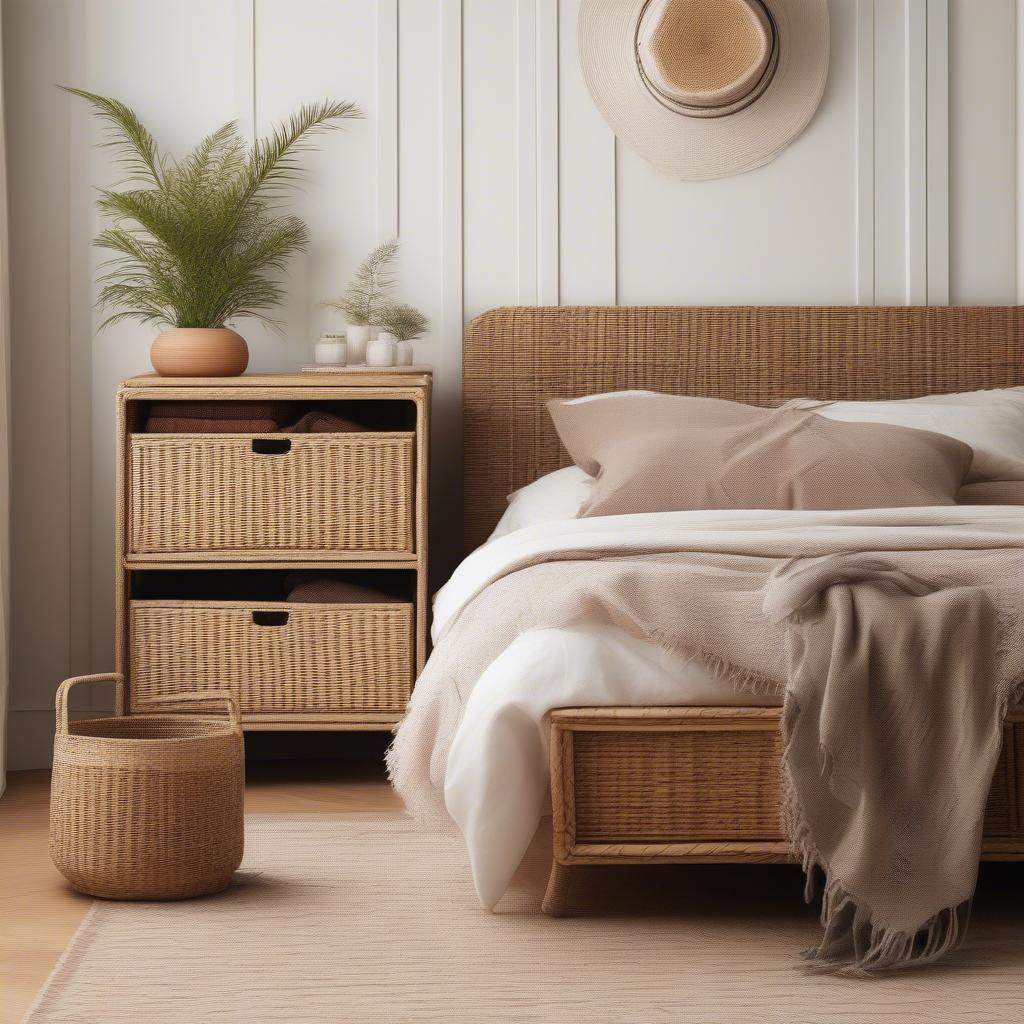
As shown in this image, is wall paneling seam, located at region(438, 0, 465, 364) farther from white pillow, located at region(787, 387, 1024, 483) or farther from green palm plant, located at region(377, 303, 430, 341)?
white pillow, located at region(787, 387, 1024, 483)

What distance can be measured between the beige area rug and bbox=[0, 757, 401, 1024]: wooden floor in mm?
59

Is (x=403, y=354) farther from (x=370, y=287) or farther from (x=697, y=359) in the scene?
(x=697, y=359)

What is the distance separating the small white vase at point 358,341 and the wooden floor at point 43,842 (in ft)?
3.44

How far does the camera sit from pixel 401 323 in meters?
3.59

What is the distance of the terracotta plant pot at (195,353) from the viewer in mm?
3338

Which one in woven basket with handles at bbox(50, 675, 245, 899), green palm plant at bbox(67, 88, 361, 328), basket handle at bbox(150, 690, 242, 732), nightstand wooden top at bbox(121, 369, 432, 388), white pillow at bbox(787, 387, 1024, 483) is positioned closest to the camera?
woven basket with handles at bbox(50, 675, 245, 899)

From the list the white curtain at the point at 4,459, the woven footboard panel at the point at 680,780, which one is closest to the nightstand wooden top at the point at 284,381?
the white curtain at the point at 4,459

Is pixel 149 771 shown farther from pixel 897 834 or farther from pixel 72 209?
pixel 72 209

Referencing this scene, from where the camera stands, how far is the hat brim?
12.1 ft

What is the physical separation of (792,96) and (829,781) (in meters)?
2.33

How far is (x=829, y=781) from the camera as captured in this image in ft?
6.42

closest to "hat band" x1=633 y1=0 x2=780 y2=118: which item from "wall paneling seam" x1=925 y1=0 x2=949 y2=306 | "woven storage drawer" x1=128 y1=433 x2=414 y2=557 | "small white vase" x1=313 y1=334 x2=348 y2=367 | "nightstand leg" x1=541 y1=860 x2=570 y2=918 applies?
"wall paneling seam" x1=925 y1=0 x2=949 y2=306

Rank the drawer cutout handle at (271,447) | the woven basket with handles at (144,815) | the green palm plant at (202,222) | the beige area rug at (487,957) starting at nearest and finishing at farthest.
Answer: the beige area rug at (487,957)
the woven basket with handles at (144,815)
the drawer cutout handle at (271,447)
the green palm plant at (202,222)

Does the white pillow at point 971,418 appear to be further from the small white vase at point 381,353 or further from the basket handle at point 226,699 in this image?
the basket handle at point 226,699
